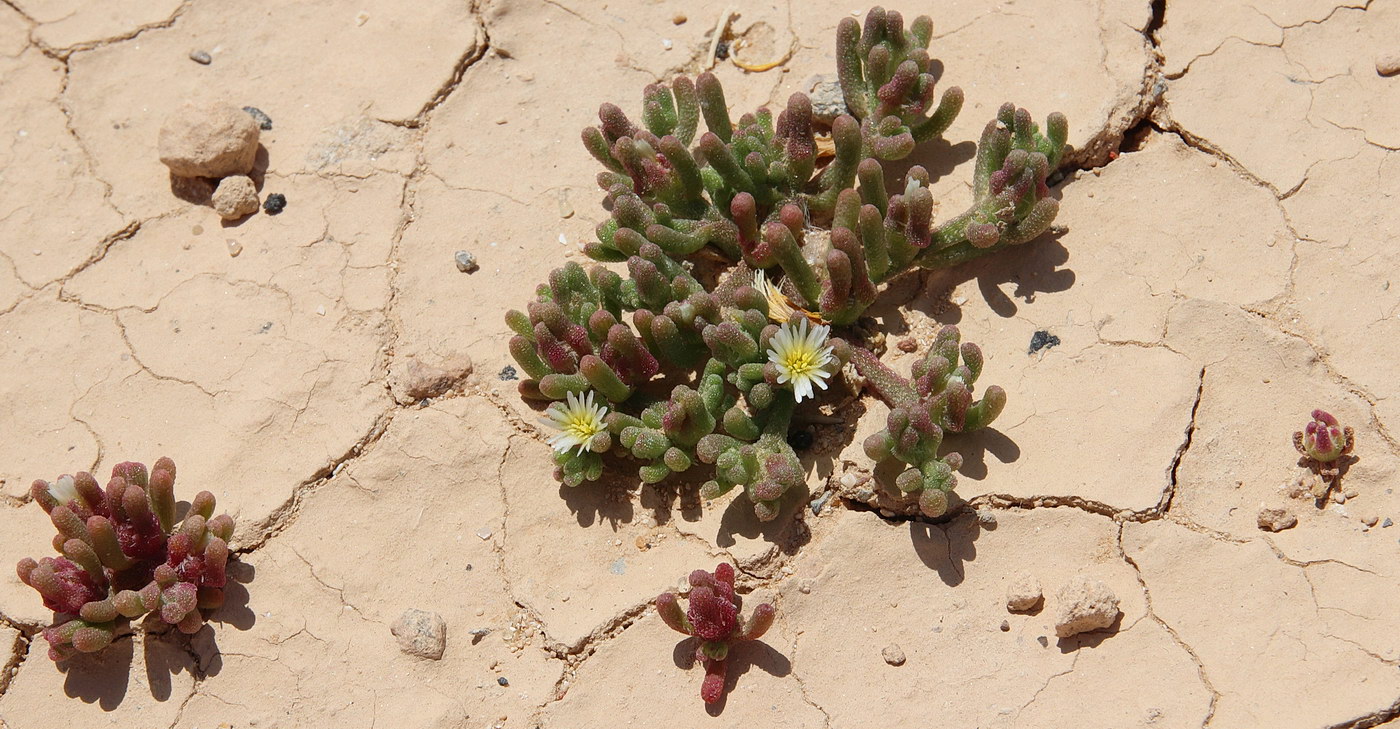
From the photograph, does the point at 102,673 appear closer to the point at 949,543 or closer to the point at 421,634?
the point at 421,634

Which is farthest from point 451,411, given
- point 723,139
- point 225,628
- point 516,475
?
point 723,139

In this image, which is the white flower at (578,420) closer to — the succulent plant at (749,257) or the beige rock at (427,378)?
the succulent plant at (749,257)

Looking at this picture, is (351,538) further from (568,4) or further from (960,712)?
(568,4)

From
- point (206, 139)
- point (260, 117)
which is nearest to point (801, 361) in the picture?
point (206, 139)

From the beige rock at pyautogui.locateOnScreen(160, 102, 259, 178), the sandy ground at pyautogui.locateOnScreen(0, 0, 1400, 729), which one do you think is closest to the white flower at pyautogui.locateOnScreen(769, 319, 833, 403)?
the sandy ground at pyautogui.locateOnScreen(0, 0, 1400, 729)

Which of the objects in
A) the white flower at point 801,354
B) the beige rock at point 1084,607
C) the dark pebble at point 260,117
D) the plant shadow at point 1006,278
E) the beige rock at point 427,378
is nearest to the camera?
the beige rock at point 1084,607

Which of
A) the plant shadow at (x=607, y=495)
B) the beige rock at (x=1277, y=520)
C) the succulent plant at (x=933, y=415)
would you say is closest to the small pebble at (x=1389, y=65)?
the beige rock at (x=1277, y=520)
